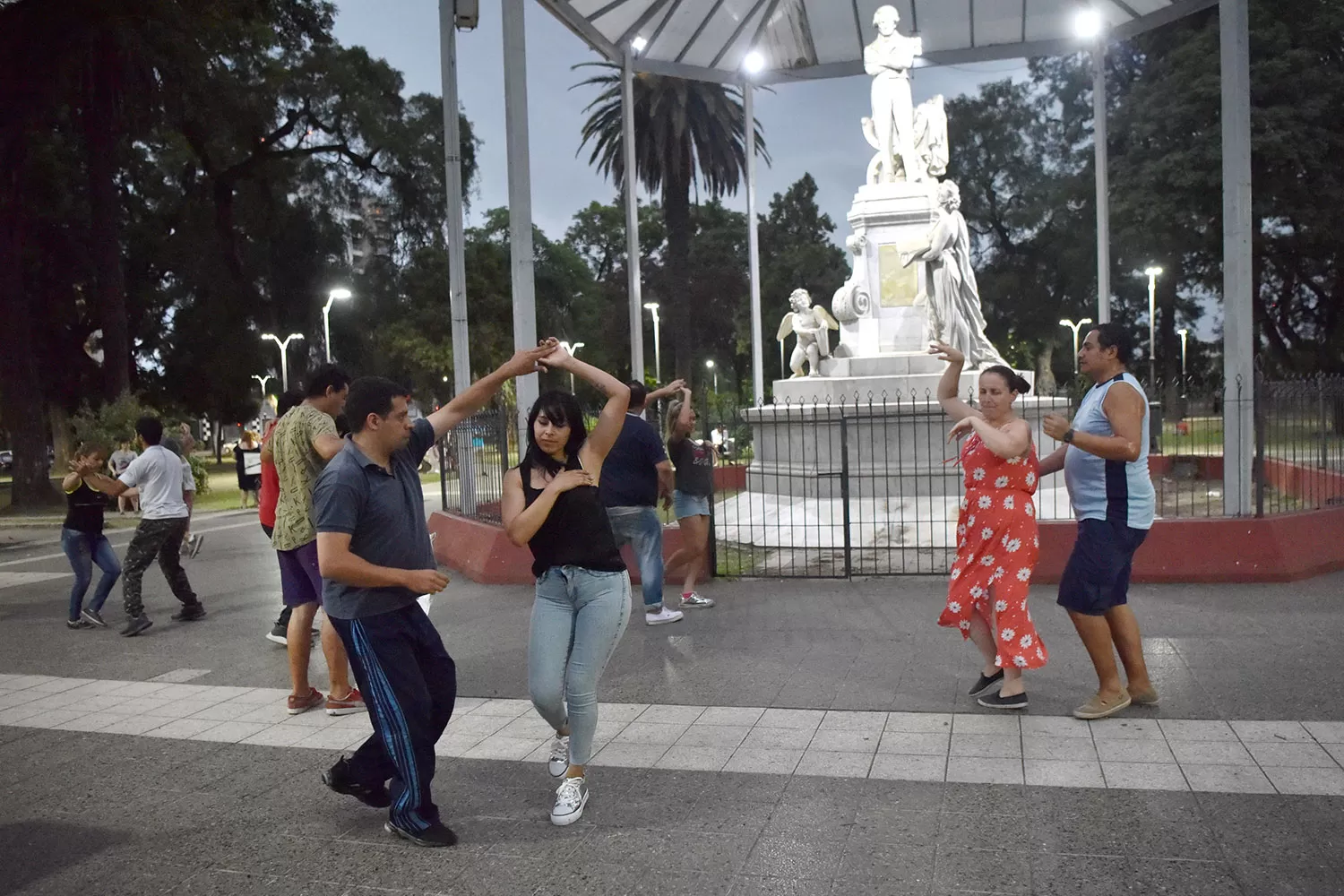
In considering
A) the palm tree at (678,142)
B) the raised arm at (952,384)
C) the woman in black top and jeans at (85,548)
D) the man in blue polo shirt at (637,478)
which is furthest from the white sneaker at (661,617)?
the palm tree at (678,142)

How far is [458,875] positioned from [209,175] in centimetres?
3526

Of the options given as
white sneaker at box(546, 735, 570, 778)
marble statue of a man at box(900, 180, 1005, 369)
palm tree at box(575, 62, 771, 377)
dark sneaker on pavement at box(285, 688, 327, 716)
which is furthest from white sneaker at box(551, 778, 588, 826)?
palm tree at box(575, 62, 771, 377)

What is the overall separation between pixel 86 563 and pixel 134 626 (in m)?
0.83

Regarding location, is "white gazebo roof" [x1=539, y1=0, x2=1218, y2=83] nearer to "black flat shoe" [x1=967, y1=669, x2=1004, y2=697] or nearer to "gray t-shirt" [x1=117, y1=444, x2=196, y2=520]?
"gray t-shirt" [x1=117, y1=444, x2=196, y2=520]

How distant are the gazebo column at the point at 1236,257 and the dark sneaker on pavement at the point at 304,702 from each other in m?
7.19

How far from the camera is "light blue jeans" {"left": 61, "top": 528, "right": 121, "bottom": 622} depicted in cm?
873

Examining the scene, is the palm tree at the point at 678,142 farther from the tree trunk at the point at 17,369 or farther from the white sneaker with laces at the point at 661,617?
the white sneaker with laces at the point at 661,617

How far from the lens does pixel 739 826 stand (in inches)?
159

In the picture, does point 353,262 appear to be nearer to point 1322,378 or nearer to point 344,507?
point 1322,378

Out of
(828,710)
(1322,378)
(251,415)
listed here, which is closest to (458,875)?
(828,710)

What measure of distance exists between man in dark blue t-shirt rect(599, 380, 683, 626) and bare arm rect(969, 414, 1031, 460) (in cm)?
222

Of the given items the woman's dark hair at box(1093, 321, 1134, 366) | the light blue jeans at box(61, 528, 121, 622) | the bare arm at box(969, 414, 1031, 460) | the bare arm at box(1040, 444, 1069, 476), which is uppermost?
the woman's dark hair at box(1093, 321, 1134, 366)

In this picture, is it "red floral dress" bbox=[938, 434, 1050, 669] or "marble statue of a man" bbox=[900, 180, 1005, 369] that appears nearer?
"red floral dress" bbox=[938, 434, 1050, 669]

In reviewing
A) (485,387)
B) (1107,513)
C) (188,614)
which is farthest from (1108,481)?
(188,614)
